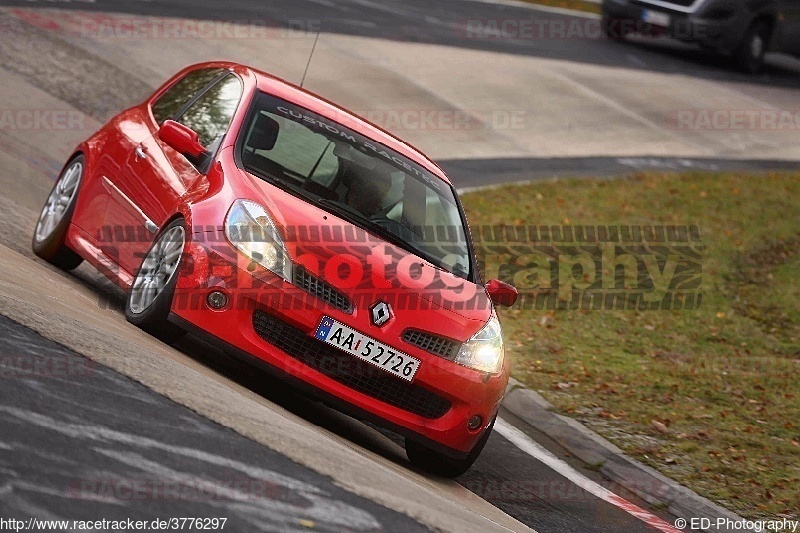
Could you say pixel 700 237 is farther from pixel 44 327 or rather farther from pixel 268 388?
pixel 44 327

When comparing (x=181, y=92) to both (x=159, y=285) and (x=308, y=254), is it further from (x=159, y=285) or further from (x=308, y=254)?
(x=308, y=254)

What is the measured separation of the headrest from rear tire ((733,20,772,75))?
2044 centimetres

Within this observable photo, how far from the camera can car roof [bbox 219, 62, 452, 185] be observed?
8.40 metres

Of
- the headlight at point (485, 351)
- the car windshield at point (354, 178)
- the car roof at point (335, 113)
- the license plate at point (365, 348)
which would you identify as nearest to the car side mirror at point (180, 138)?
the car windshield at point (354, 178)

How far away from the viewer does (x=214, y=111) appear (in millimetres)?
8469

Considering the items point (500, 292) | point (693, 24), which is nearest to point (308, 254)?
point (500, 292)

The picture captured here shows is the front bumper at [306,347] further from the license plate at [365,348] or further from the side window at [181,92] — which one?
the side window at [181,92]

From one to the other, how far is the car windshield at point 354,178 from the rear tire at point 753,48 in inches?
787

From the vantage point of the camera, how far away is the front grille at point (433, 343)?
6.93 meters

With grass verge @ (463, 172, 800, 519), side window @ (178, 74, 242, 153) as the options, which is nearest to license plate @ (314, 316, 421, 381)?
side window @ (178, 74, 242, 153)

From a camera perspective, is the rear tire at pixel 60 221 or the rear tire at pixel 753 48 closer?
the rear tire at pixel 60 221

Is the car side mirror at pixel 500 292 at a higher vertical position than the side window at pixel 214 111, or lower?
lower

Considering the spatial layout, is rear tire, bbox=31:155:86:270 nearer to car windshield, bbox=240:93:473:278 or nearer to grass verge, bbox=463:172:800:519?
car windshield, bbox=240:93:473:278

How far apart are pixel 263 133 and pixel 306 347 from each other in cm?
172
